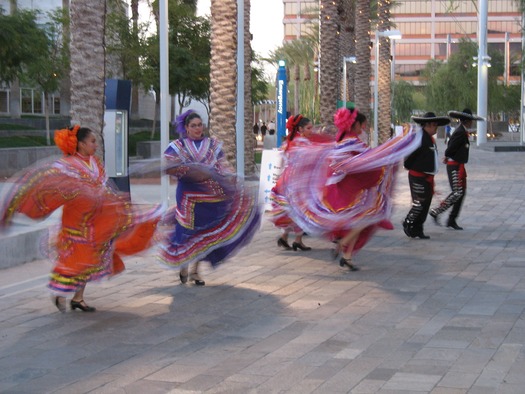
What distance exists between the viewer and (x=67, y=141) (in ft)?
28.0

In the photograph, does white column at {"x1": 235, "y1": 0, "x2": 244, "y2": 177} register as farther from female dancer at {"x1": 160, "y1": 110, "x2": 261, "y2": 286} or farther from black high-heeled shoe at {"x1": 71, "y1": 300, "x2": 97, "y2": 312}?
black high-heeled shoe at {"x1": 71, "y1": 300, "x2": 97, "y2": 312}

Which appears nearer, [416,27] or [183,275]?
[183,275]

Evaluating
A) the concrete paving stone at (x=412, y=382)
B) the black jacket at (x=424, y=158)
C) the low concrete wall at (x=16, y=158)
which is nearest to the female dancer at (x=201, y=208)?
the concrete paving stone at (x=412, y=382)

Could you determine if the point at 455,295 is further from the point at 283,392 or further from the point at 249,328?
the point at 283,392

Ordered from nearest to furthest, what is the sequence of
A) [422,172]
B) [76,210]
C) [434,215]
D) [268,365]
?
[268,365]
[76,210]
[422,172]
[434,215]

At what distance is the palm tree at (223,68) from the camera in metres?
20.5

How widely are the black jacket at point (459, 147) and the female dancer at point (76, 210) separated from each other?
7571mm

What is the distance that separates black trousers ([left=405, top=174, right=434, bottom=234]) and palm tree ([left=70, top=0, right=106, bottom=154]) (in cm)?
464

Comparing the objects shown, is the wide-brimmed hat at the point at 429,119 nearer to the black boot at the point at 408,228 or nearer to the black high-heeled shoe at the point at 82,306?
the black boot at the point at 408,228

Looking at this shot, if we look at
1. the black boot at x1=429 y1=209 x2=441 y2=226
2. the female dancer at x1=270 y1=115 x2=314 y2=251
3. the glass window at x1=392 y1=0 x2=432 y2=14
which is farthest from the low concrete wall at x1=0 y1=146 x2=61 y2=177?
the glass window at x1=392 y1=0 x2=432 y2=14

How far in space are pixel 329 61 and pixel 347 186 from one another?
16611mm

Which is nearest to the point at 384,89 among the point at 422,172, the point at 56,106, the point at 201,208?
Result: the point at 56,106

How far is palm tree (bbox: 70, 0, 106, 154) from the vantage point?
14.1 metres

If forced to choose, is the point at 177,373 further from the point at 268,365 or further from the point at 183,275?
the point at 183,275
